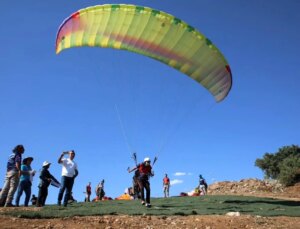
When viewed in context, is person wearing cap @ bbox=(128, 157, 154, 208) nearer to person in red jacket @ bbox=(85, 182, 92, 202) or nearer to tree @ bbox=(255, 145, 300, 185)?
person in red jacket @ bbox=(85, 182, 92, 202)

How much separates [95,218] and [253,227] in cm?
443

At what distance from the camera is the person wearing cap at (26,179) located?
13.6 m

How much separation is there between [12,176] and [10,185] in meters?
0.31

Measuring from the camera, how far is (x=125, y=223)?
31.6ft

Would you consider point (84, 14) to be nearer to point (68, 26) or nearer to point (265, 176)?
point (68, 26)

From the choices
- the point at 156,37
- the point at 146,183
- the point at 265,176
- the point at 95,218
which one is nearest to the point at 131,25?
the point at 156,37

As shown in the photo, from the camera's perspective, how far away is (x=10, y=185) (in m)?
12.5

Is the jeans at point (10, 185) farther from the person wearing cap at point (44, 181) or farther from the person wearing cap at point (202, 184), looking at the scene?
the person wearing cap at point (202, 184)

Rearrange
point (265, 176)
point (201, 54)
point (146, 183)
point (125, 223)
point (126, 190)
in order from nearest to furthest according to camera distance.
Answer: point (125, 223), point (146, 183), point (201, 54), point (126, 190), point (265, 176)

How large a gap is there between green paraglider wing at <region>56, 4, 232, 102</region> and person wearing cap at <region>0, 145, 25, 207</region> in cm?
551

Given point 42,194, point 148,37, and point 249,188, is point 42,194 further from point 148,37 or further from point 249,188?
point 249,188

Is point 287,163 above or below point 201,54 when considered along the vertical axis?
above

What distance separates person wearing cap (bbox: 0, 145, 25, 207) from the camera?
41.0 feet

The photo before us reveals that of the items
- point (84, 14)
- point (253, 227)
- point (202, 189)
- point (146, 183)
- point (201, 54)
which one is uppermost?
point (84, 14)
